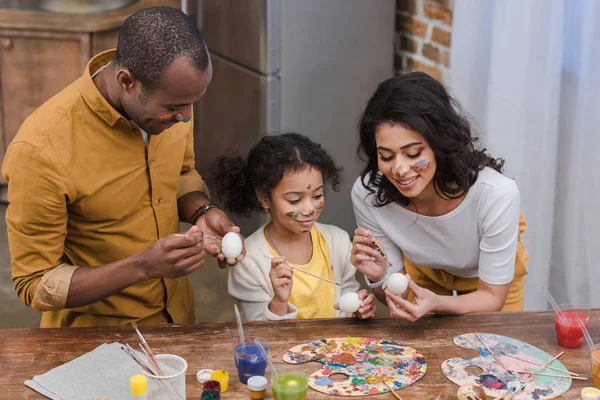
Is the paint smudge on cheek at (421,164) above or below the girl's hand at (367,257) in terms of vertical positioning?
above

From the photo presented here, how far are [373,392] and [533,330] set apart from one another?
0.56 metres

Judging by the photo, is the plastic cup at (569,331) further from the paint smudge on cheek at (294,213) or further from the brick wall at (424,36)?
the brick wall at (424,36)

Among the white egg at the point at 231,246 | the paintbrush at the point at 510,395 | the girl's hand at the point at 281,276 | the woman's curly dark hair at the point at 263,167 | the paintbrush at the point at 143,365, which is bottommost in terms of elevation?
the paintbrush at the point at 510,395

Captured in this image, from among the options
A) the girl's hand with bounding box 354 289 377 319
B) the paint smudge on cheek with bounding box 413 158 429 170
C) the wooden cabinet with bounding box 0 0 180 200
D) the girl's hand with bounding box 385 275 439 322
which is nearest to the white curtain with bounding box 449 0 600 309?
the paint smudge on cheek with bounding box 413 158 429 170

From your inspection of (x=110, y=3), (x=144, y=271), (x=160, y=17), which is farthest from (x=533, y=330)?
(x=110, y=3)

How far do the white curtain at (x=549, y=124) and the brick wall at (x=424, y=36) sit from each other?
0.40 metres

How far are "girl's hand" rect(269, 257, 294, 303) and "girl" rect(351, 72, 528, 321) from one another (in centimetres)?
23

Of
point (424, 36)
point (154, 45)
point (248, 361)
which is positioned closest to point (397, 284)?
point (248, 361)

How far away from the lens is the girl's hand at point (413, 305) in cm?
220

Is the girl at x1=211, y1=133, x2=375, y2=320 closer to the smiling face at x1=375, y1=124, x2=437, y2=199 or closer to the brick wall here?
the smiling face at x1=375, y1=124, x2=437, y2=199

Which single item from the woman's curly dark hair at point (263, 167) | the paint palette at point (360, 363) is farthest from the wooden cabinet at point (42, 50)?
the paint palette at point (360, 363)

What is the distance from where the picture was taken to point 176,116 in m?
2.20

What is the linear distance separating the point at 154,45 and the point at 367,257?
0.87 meters

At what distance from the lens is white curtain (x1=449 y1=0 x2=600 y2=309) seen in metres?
3.15
